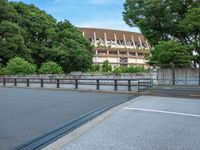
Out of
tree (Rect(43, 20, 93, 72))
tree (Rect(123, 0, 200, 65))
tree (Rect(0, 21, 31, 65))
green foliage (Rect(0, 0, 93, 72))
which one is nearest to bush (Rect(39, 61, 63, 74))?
green foliage (Rect(0, 0, 93, 72))

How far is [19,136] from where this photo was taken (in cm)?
762

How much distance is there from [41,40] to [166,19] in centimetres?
3727

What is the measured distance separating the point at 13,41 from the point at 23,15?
12116mm

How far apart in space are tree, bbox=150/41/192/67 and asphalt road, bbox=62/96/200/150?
57.0ft

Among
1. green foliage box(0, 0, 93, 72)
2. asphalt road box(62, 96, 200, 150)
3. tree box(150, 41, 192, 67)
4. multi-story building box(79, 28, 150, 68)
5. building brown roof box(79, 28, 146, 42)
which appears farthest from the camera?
building brown roof box(79, 28, 146, 42)

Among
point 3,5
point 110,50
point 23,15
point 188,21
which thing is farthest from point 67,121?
point 110,50

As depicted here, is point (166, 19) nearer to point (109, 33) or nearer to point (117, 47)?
point (117, 47)

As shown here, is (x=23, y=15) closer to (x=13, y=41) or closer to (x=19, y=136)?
(x=13, y=41)

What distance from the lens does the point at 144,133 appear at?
787 cm

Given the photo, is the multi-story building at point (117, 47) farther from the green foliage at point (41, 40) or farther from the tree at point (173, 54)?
the tree at point (173, 54)

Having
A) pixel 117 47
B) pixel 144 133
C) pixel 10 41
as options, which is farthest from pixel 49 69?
pixel 117 47

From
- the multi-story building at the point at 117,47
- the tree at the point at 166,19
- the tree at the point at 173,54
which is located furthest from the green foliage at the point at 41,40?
the multi-story building at the point at 117,47

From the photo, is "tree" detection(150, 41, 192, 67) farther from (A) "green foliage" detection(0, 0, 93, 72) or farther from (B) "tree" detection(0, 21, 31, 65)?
(A) "green foliage" detection(0, 0, 93, 72)

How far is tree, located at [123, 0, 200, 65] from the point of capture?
95.9 feet
